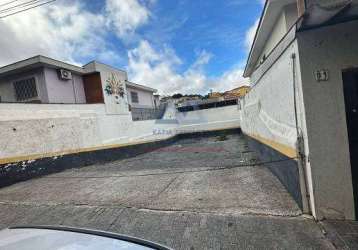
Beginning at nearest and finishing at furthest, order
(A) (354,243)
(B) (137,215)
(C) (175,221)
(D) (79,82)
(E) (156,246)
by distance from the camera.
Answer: (E) (156,246), (A) (354,243), (C) (175,221), (B) (137,215), (D) (79,82)

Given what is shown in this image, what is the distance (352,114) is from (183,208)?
8.67 feet

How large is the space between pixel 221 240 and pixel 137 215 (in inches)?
55.3

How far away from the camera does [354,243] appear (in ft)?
6.92

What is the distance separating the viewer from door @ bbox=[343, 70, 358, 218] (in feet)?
8.41

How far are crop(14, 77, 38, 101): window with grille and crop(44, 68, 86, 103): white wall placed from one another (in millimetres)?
765

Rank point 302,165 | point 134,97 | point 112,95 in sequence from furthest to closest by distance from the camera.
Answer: point 134,97, point 112,95, point 302,165

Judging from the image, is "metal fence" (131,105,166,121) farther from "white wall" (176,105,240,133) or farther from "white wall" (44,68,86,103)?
"white wall" (44,68,86,103)

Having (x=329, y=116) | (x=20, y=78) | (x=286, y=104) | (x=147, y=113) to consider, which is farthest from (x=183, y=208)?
(x=147, y=113)

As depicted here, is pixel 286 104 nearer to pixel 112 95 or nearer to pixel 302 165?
pixel 302 165

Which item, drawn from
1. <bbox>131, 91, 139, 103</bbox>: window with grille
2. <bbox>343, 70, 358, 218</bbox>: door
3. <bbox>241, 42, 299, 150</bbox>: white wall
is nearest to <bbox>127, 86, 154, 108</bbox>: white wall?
<bbox>131, 91, 139, 103</bbox>: window with grille

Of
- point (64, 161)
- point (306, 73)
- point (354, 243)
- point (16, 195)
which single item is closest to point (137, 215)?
point (354, 243)

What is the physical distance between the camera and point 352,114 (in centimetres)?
259

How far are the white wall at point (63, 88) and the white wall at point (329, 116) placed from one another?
11.5 m

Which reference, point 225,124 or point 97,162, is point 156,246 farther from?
point 225,124
